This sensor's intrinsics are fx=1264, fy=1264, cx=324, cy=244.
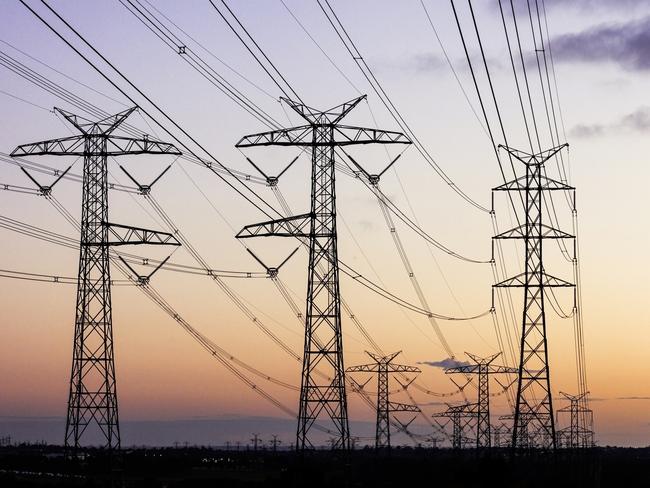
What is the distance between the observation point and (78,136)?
204 ft

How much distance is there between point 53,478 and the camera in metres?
95.8

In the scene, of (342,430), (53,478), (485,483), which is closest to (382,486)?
(485,483)

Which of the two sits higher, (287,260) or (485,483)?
(287,260)

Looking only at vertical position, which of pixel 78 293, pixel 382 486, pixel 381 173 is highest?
pixel 381 173

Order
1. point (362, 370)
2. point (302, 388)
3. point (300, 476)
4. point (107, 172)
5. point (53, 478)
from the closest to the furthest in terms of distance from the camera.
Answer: point (302, 388)
point (107, 172)
point (300, 476)
point (53, 478)
point (362, 370)

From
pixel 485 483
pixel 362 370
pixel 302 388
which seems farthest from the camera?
pixel 362 370

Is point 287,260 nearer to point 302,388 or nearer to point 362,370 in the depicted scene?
A: point 302,388

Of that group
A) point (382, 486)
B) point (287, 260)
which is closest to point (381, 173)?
point (287, 260)

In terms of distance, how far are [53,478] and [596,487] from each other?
40.6 meters

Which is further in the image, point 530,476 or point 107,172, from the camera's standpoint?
point 530,476

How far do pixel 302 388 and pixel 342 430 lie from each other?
2.74 m

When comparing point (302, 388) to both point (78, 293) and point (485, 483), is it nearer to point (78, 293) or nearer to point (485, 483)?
point (78, 293)

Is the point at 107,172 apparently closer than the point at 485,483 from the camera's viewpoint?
Yes

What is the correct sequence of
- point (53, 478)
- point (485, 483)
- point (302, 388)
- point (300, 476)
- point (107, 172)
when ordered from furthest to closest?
1. point (53, 478)
2. point (485, 483)
3. point (300, 476)
4. point (107, 172)
5. point (302, 388)
